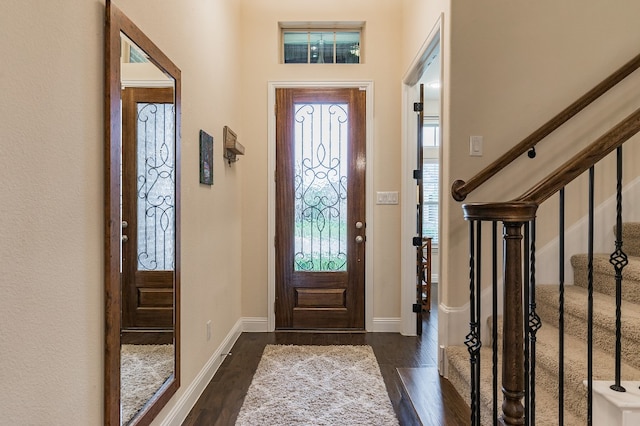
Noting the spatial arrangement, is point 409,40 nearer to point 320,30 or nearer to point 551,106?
point 320,30

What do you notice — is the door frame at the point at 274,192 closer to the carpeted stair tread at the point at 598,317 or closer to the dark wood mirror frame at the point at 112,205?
the carpeted stair tread at the point at 598,317

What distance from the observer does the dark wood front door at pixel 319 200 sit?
3.52m

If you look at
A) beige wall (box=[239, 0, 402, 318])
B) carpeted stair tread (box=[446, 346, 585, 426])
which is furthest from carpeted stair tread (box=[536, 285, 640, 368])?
beige wall (box=[239, 0, 402, 318])

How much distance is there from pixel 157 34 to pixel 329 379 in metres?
2.25

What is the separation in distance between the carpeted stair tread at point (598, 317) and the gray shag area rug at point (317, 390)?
1.04 m

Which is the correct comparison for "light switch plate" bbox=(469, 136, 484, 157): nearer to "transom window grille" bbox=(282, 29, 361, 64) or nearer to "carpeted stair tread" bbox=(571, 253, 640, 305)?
"carpeted stair tread" bbox=(571, 253, 640, 305)

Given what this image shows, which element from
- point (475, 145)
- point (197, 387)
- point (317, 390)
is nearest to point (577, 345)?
point (475, 145)

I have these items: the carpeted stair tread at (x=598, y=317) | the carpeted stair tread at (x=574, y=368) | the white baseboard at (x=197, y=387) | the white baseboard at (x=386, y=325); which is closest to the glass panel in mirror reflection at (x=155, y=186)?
the white baseboard at (x=197, y=387)

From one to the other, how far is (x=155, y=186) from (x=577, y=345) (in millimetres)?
2091

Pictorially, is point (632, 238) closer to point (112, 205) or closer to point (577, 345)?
point (577, 345)

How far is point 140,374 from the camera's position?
152 cm

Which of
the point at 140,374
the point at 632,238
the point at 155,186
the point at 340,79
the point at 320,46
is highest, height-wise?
the point at 320,46

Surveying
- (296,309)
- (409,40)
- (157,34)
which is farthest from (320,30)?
(296,309)

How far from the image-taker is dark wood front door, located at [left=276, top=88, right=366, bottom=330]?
11.5ft
